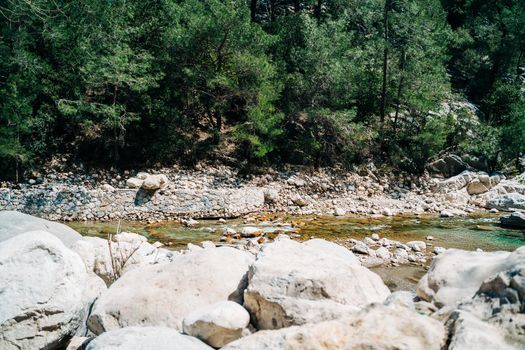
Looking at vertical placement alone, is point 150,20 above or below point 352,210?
above

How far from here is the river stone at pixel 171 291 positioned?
4.37 m

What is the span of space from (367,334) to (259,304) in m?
1.36

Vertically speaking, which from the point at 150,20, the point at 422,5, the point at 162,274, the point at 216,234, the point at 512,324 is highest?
the point at 422,5

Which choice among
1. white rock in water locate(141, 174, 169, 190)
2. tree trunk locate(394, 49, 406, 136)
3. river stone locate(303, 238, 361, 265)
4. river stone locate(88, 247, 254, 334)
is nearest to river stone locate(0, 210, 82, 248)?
river stone locate(88, 247, 254, 334)

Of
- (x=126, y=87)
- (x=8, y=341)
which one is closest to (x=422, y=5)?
(x=126, y=87)

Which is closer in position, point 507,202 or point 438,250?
point 438,250

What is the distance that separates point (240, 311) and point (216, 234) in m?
8.32

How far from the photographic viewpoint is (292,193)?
17.1 meters

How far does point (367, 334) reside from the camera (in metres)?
2.87

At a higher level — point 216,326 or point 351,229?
point 216,326

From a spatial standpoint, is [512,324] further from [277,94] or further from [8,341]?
[277,94]

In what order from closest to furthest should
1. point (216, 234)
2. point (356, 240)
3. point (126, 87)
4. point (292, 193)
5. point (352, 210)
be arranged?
point (356, 240) → point (216, 234) → point (352, 210) → point (292, 193) → point (126, 87)

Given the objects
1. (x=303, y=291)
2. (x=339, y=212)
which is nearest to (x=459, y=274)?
(x=303, y=291)

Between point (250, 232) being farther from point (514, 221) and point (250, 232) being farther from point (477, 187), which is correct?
point (477, 187)
